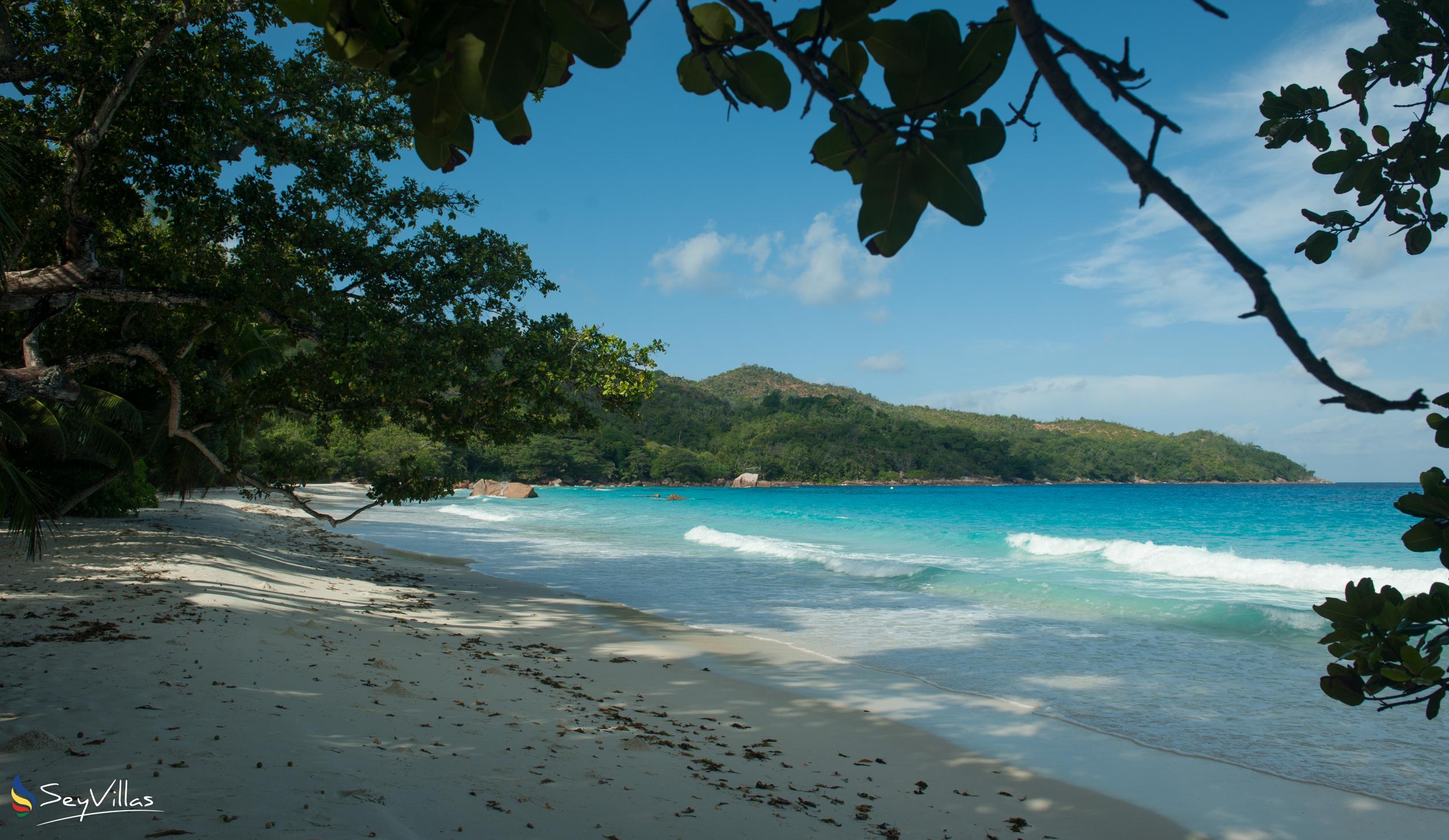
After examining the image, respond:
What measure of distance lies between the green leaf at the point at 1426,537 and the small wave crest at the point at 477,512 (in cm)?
3020

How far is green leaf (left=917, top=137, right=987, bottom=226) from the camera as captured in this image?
837 millimetres

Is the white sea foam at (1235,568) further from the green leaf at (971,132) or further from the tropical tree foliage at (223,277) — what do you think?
the green leaf at (971,132)

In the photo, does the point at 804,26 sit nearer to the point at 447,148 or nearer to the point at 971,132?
the point at 971,132

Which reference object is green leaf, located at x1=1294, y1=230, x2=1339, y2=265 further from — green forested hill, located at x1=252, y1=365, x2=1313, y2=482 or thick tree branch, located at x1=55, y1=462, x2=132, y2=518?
green forested hill, located at x1=252, y1=365, x2=1313, y2=482

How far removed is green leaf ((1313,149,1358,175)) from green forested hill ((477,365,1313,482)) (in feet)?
252

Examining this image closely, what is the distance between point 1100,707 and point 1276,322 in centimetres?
660

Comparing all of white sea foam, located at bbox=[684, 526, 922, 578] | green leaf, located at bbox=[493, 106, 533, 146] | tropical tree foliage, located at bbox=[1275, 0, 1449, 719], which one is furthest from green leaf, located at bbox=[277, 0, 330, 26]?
white sea foam, located at bbox=[684, 526, 922, 578]

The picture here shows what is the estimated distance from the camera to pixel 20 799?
2648 mm

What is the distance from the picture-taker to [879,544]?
21.4 meters

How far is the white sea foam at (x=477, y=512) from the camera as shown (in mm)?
30797

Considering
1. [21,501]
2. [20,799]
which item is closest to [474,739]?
[20,799]

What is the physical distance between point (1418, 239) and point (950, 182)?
5.78 ft

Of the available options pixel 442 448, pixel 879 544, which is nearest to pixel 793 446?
pixel 442 448

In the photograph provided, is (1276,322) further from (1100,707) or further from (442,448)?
(442,448)
